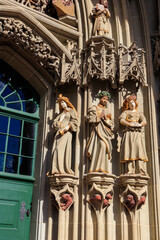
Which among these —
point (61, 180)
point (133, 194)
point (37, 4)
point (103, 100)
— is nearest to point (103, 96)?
point (103, 100)

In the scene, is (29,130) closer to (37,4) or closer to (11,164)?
(11,164)

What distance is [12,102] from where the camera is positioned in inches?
277

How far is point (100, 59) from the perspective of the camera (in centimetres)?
673

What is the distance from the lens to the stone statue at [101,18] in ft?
23.5

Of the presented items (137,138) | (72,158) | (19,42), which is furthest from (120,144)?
(19,42)

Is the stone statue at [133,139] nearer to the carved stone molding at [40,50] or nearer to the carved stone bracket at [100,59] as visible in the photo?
the carved stone bracket at [100,59]

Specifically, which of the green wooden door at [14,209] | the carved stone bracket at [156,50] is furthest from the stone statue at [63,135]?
the carved stone bracket at [156,50]

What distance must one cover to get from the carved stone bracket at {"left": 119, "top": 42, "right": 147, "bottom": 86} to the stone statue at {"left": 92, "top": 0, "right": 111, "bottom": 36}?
660 millimetres

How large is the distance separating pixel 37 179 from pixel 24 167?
40 cm

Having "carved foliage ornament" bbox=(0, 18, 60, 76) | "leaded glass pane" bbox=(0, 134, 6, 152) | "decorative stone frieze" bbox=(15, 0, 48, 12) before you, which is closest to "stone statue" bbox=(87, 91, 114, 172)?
"carved foliage ornament" bbox=(0, 18, 60, 76)

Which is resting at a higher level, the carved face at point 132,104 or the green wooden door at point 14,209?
the carved face at point 132,104

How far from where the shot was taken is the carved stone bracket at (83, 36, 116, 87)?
6.61 meters

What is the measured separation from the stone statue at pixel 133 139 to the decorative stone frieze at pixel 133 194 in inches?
5.3

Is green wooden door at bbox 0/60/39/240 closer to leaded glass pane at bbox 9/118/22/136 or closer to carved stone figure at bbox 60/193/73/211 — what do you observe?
leaded glass pane at bbox 9/118/22/136
